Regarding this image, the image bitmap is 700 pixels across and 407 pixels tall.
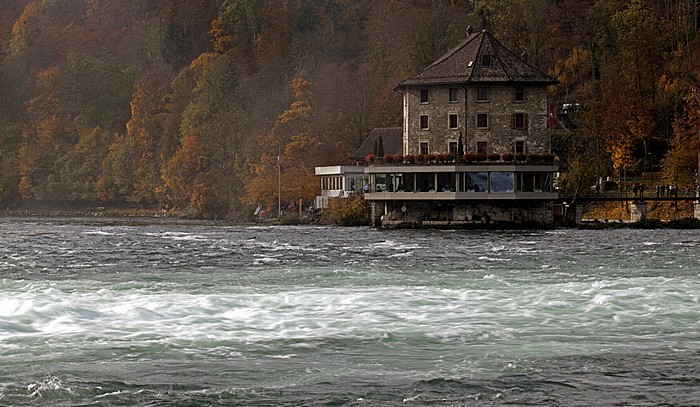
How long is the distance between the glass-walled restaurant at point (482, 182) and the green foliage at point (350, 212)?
782 centimetres

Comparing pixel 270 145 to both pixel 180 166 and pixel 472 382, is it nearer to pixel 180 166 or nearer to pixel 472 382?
pixel 180 166

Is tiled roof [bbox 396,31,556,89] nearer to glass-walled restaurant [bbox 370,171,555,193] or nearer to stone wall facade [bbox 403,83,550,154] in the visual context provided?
stone wall facade [bbox 403,83,550,154]

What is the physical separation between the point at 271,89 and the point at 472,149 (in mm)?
48556

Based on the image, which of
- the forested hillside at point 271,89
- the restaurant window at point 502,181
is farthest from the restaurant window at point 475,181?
the forested hillside at point 271,89

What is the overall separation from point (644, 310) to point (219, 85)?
373 feet

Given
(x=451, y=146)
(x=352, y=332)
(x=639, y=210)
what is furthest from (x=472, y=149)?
(x=352, y=332)

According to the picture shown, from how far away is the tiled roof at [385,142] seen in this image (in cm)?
10012

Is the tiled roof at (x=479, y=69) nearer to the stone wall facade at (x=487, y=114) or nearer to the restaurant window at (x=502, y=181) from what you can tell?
the stone wall facade at (x=487, y=114)

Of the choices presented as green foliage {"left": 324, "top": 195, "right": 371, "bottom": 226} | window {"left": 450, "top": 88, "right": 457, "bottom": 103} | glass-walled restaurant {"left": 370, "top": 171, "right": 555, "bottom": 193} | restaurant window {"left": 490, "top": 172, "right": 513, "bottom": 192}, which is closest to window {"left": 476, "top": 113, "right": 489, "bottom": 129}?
window {"left": 450, "top": 88, "right": 457, "bottom": 103}

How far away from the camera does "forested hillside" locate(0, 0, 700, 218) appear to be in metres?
97.4

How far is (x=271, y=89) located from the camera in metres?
132

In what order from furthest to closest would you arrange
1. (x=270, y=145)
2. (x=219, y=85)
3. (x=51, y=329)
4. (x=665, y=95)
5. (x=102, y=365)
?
(x=219, y=85) → (x=270, y=145) → (x=665, y=95) → (x=51, y=329) → (x=102, y=365)

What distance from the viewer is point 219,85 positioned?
137 m

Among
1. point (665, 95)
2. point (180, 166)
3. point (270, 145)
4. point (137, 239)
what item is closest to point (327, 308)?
point (137, 239)
